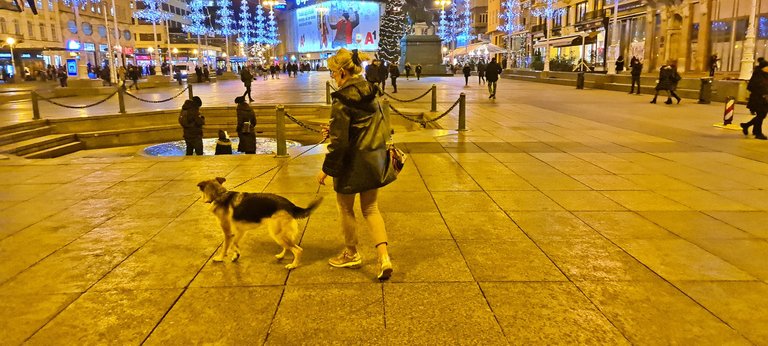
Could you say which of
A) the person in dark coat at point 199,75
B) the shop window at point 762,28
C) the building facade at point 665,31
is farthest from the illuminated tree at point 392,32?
the shop window at point 762,28

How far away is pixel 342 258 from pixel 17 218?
4107 millimetres

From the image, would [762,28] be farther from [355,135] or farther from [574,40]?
[355,135]

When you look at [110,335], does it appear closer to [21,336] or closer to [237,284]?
[21,336]

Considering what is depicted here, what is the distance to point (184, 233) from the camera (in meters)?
5.55

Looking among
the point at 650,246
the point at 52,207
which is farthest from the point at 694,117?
the point at 52,207

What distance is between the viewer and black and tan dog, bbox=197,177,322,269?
444 cm

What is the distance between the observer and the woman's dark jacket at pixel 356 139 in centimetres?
398

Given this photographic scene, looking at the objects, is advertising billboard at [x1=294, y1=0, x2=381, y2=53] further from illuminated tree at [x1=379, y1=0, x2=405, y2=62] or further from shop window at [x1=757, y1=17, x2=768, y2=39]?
shop window at [x1=757, y1=17, x2=768, y2=39]

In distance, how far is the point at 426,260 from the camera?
15.6 feet

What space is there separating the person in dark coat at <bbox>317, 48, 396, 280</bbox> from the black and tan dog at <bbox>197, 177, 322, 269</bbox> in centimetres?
45

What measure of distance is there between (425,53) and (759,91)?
41.6 metres

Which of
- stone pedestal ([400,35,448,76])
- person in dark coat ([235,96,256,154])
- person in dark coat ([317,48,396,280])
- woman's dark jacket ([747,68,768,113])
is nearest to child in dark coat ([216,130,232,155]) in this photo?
person in dark coat ([235,96,256,154])

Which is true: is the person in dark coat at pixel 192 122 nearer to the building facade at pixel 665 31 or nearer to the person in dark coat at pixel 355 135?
the person in dark coat at pixel 355 135

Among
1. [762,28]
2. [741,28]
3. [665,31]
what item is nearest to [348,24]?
[665,31]
